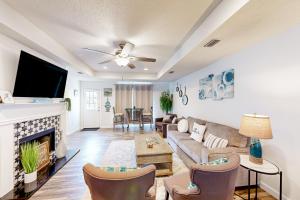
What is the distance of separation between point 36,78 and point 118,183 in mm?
2444

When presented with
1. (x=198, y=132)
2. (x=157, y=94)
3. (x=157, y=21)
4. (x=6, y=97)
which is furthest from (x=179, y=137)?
(x=157, y=94)

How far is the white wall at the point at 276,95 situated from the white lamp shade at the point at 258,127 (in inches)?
17.3

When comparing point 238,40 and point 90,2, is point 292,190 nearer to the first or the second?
point 238,40

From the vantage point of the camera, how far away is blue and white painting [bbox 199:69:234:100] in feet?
10.2

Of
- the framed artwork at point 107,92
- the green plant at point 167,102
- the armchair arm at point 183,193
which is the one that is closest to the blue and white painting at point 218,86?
the armchair arm at point 183,193

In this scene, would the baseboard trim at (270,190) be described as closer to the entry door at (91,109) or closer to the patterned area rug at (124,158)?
the patterned area rug at (124,158)

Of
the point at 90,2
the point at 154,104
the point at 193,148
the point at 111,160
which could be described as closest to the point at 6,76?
the point at 90,2

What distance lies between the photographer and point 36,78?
2.55 metres

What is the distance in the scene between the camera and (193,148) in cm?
292

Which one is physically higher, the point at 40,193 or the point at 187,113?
the point at 187,113

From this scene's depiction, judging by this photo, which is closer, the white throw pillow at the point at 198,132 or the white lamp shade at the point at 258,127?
the white lamp shade at the point at 258,127

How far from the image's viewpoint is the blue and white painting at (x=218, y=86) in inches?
123

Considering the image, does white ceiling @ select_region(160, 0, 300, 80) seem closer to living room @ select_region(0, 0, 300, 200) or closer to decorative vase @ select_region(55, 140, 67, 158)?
living room @ select_region(0, 0, 300, 200)

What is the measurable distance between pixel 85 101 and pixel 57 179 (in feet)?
17.1
